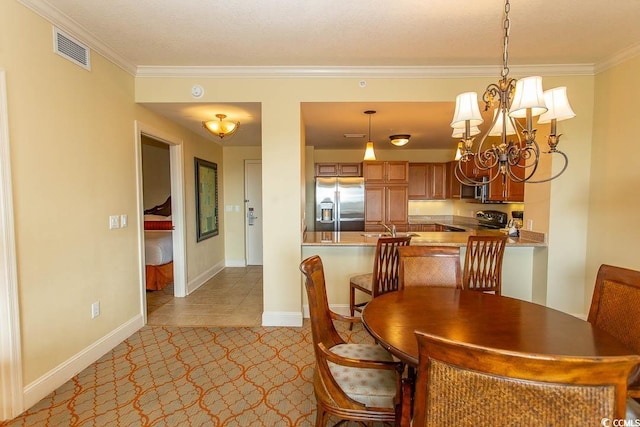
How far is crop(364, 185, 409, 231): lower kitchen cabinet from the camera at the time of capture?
5.76 m

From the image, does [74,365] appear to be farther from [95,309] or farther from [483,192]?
[483,192]

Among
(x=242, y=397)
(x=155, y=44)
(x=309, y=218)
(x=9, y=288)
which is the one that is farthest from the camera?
(x=309, y=218)

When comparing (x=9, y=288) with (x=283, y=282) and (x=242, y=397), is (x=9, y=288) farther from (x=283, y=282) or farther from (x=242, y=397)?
(x=283, y=282)

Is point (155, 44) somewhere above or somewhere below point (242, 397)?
above

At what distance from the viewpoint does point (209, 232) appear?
5.23 meters

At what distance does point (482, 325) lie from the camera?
1518 mm

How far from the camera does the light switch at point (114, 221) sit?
2.83 m

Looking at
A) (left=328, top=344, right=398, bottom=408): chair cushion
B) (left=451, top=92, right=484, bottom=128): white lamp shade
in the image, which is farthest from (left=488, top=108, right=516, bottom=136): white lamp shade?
(left=328, top=344, right=398, bottom=408): chair cushion

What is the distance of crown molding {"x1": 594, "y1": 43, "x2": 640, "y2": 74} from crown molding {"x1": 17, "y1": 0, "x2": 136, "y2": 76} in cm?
439

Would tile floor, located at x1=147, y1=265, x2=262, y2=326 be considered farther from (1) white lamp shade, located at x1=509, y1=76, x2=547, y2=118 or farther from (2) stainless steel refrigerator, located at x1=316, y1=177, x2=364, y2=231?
(1) white lamp shade, located at x1=509, y1=76, x2=547, y2=118

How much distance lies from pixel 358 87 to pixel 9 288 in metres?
3.10

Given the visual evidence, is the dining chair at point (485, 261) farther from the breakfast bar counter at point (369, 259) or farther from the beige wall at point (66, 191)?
the beige wall at point (66, 191)

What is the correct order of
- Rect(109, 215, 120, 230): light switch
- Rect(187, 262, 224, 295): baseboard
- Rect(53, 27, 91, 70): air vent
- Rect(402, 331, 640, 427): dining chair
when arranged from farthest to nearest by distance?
Rect(187, 262, 224, 295): baseboard < Rect(109, 215, 120, 230): light switch < Rect(53, 27, 91, 70): air vent < Rect(402, 331, 640, 427): dining chair

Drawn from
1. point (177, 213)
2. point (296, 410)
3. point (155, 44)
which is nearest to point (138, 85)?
point (155, 44)
